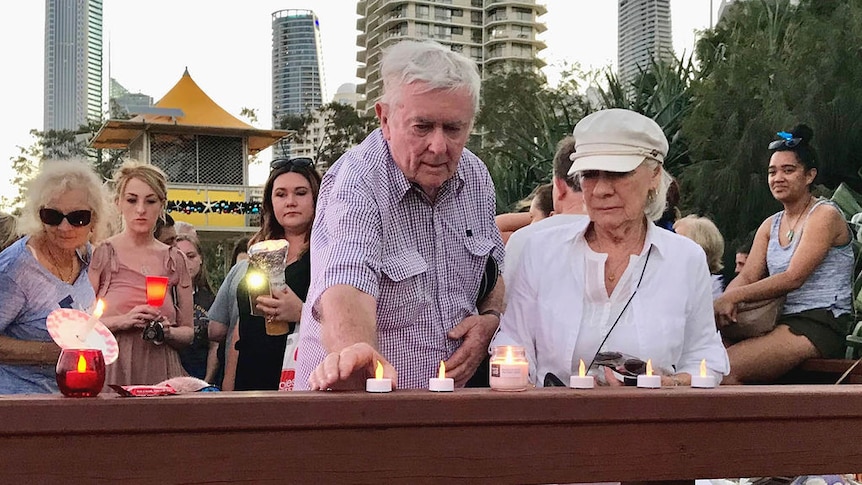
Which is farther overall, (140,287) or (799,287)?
(140,287)

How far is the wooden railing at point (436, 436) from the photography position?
1229mm

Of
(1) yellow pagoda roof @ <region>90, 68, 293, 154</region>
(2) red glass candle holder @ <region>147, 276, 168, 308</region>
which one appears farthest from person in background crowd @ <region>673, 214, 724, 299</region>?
(1) yellow pagoda roof @ <region>90, 68, 293, 154</region>

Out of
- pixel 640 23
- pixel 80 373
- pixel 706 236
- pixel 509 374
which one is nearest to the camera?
pixel 80 373

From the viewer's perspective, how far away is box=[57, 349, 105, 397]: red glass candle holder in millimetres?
1296

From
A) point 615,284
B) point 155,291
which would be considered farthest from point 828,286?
point 155,291

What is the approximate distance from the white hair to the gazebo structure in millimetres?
31278

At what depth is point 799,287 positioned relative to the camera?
3.66 meters

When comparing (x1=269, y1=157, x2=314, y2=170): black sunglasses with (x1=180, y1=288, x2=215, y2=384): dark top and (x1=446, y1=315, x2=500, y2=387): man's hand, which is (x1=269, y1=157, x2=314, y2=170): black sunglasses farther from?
(x1=446, y1=315, x2=500, y2=387): man's hand

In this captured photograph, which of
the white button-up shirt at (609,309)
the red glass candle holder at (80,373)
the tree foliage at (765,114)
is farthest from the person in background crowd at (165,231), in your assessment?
the tree foliage at (765,114)

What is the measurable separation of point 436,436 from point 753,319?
2613 millimetres

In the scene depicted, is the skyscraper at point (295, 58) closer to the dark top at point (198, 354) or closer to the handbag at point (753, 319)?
the dark top at point (198, 354)

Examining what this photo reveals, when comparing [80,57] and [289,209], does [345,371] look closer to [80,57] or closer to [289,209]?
[289,209]

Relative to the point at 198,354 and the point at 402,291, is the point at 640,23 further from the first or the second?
the point at 402,291

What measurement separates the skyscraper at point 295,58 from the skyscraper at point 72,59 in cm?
1660
